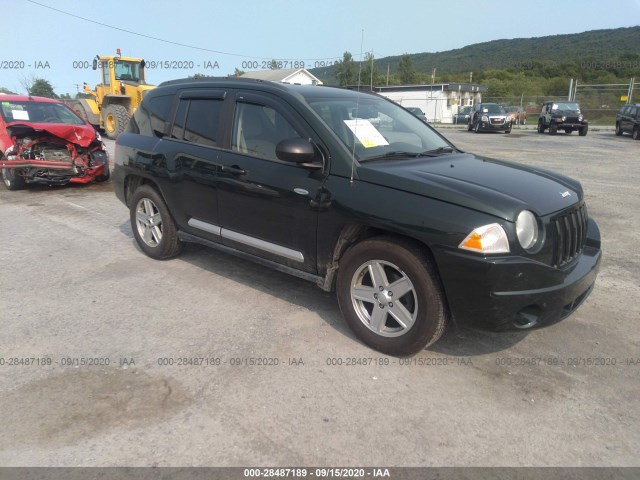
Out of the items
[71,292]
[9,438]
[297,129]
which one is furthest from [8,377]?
[297,129]

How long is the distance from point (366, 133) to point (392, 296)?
133 cm

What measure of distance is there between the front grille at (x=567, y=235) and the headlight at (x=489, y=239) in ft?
1.44

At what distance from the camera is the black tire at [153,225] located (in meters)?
5.12

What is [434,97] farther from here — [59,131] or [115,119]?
[59,131]

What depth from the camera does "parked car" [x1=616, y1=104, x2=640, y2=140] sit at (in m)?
22.9

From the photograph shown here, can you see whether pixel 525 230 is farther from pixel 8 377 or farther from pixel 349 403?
pixel 8 377

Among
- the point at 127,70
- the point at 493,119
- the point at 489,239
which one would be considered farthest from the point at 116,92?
the point at 493,119

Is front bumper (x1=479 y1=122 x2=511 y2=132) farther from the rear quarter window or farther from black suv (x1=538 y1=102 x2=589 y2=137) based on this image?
the rear quarter window

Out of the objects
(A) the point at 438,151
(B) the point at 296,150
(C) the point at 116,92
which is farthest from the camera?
(C) the point at 116,92

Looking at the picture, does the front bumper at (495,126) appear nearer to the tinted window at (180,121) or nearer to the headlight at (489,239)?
the tinted window at (180,121)

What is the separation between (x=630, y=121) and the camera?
23.5m

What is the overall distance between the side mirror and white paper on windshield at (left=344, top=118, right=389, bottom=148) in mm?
434

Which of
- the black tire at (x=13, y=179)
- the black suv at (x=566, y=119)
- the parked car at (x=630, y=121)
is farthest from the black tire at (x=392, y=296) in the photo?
the black suv at (x=566, y=119)

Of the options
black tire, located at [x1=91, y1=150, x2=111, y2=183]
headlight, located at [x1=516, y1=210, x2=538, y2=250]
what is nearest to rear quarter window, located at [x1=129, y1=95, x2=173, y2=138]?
headlight, located at [x1=516, y1=210, x2=538, y2=250]
